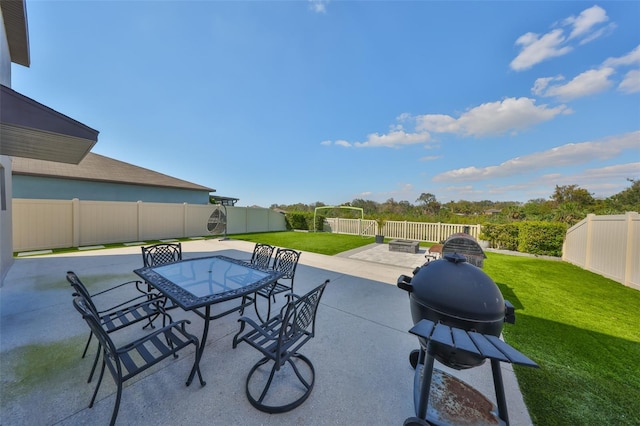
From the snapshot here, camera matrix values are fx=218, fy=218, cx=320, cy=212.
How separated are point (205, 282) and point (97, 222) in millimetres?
9453

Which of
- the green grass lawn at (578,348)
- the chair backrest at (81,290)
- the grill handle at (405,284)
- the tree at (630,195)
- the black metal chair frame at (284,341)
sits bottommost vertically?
the green grass lawn at (578,348)

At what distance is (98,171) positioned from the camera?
12344 millimetres

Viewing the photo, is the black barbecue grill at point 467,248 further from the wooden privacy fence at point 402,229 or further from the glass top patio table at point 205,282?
the wooden privacy fence at point 402,229

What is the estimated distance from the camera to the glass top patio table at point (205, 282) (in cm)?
217

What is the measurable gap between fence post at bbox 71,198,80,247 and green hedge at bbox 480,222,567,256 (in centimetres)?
1672

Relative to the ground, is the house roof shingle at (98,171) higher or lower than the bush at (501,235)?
higher

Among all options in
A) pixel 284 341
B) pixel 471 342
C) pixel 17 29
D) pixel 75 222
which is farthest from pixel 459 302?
pixel 75 222

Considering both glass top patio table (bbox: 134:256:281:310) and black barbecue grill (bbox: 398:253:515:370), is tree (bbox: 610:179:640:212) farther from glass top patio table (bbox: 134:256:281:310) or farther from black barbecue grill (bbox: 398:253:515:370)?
glass top patio table (bbox: 134:256:281:310)

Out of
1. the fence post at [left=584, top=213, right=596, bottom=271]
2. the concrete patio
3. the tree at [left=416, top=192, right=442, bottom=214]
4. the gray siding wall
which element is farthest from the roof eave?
the tree at [left=416, top=192, right=442, bottom=214]

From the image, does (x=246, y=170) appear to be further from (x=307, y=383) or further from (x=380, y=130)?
(x=307, y=383)

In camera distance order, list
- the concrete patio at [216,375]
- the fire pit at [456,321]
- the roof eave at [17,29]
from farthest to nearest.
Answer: the roof eave at [17,29], the concrete patio at [216,375], the fire pit at [456,321]

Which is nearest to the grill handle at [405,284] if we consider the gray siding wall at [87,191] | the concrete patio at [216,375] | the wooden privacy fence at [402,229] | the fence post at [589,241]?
the concrete patio at [216,375]

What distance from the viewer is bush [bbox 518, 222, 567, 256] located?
8.23m

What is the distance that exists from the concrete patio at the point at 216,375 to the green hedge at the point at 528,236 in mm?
8623
